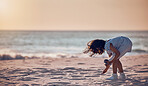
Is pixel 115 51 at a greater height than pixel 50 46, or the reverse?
pixel 50 46

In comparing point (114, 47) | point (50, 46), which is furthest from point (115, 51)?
point (50, 46)

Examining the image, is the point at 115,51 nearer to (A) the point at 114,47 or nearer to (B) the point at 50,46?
(A) the point at 114,47

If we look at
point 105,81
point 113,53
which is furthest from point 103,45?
point 105,81

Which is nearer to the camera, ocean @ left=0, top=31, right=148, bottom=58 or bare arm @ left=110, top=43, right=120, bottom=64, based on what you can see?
bare arm @ left=110, top=43, right=120, bottom=64

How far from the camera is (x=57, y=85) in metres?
5.97

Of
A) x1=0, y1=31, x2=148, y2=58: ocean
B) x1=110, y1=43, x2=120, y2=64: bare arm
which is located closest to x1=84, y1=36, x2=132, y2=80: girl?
x1=110, y1=43, x2=120, y2=64: bare arm

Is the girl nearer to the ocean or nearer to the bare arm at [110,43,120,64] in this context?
the bare arm at [110,43,120,64]

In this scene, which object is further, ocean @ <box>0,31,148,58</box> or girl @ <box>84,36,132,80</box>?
ocean @ <box>0,31,148,58</box>

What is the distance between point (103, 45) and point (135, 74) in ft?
4.68

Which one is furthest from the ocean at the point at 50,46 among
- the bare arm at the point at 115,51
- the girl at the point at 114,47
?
the bare arm at the point at 115,51

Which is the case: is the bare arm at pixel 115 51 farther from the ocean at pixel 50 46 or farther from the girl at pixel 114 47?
the ocean at pixel 50 46

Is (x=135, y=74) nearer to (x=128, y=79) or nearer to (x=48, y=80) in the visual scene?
(x=128, y=79)

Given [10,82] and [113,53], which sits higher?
[113,53]

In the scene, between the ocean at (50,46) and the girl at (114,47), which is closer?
the girl at (114,47)
